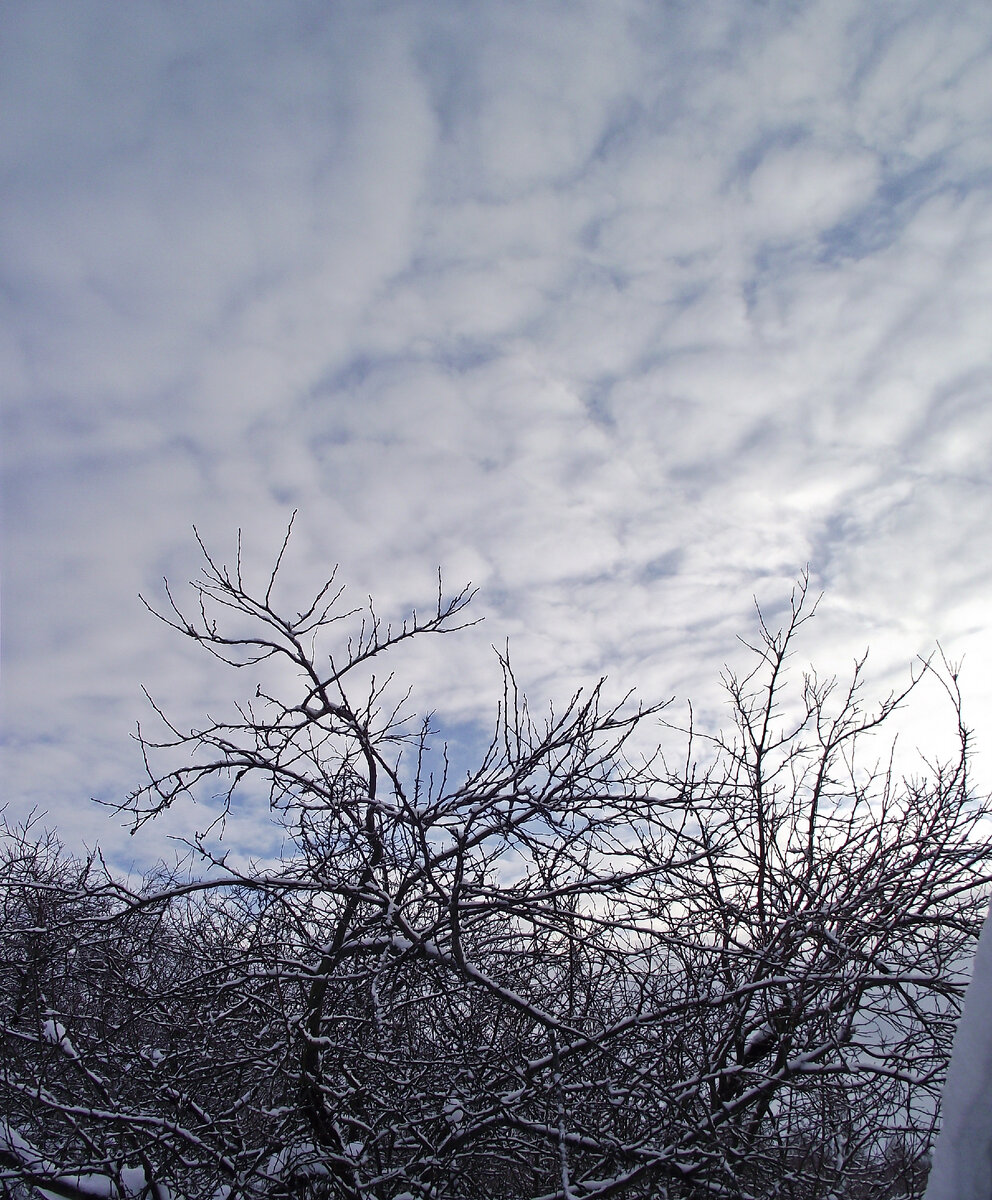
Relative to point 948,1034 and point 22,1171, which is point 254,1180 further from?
point 948,1034

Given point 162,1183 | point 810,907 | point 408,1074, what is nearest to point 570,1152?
point 408,1074

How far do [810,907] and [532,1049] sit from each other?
77.0 inches

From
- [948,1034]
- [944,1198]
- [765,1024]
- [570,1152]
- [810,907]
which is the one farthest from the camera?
[810,907]

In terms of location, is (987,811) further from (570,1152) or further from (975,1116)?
(975,1116)

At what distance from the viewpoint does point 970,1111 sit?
3.20 ft

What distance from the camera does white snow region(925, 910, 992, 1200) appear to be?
96cm

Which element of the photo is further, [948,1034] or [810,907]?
[810,907]

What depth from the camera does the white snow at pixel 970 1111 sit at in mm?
964

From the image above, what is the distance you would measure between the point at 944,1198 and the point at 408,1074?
368cm

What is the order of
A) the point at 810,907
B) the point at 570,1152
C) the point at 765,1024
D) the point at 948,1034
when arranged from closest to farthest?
the point at 570,1152, the point at 948,1034, the point at 765,1024, the point at 810,907

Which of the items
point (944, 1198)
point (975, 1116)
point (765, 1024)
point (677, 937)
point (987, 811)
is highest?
point (987, 811)

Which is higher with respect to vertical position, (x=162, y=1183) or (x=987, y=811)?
(x=987, y=811)

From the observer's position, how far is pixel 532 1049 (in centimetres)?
375

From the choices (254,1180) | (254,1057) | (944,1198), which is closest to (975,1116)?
(944,1198)
